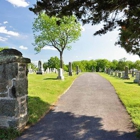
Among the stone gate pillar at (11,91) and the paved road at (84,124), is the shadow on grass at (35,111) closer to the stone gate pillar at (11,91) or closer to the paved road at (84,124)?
the paved road at (84,124)

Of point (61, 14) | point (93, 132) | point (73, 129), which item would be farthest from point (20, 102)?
point (61, 14)

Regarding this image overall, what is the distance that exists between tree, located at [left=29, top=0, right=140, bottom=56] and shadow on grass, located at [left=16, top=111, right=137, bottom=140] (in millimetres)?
3367

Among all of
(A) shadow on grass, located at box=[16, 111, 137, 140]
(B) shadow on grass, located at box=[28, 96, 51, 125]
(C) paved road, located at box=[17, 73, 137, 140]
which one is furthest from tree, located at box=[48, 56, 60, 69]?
(A) shadow on grass, located at box=[16, 111, 137, 140]

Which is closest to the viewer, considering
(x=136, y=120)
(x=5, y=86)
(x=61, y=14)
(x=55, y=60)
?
(x=5, y=86)

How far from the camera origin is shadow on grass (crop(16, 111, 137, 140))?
202 inches

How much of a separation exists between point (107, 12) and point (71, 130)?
15.7ft

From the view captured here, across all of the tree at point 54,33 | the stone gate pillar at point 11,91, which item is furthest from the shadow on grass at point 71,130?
the tree at point 54,33

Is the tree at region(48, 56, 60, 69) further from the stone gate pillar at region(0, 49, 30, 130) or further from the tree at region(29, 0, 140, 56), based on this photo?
the stone gate pillar at region(0, 49, 30, 130)

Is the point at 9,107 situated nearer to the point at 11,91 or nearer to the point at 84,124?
the point at 11,91

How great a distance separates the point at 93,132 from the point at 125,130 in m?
1.03

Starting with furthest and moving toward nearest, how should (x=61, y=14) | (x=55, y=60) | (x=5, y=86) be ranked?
(x=55, y=60) → (x=61, y=14) → (x=5, y=86)

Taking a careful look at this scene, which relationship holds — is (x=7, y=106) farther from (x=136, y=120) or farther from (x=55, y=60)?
(x=55, y=60)

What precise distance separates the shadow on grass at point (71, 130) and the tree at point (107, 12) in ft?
11.0

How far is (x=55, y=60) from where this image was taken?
88.3 meters
